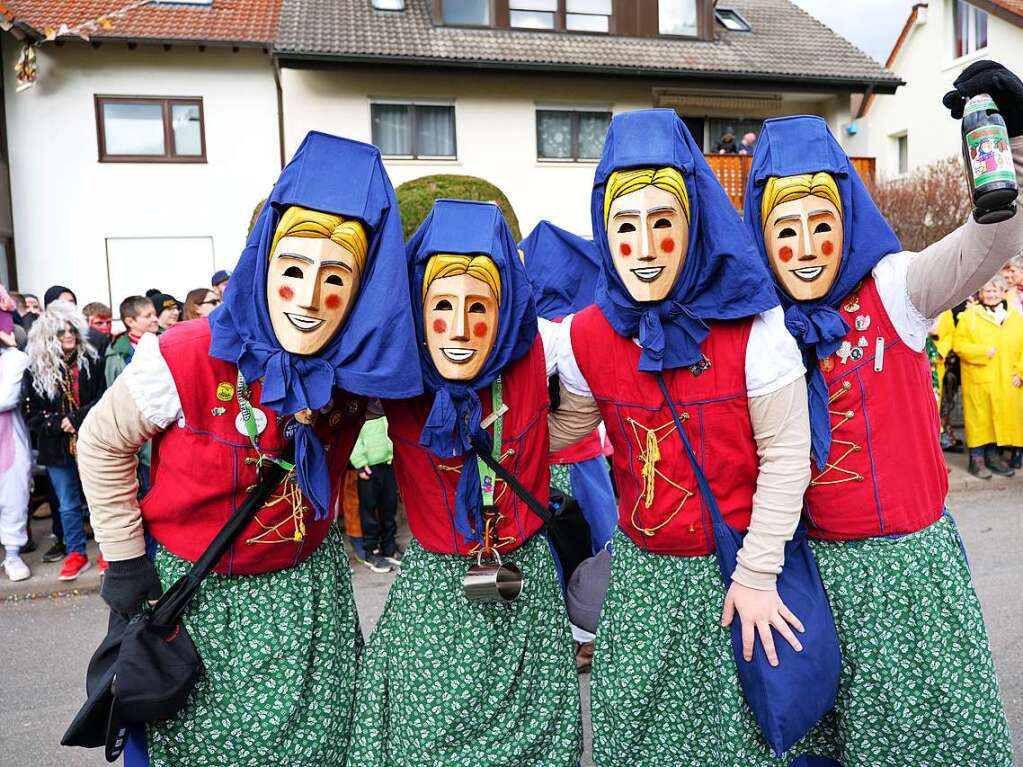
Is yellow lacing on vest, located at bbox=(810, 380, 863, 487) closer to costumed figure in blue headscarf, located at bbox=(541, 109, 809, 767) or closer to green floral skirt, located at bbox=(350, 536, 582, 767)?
costumed figure in blue headscarf, located at bbox=(541, 109, 809, 767)

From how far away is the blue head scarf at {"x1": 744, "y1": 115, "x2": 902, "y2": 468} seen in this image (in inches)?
87.9

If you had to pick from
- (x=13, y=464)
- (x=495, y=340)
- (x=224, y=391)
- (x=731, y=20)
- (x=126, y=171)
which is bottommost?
(x=13, y=464)

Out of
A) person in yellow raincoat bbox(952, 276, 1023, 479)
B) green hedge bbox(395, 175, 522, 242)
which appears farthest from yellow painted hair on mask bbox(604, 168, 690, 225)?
person in yellow raincoat bbox(952, 276, 1023, 479)

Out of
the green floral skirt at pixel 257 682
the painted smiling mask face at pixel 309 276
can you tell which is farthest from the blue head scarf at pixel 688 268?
the green floral skirt at pixel 257 682

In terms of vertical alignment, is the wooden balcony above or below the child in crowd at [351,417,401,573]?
above

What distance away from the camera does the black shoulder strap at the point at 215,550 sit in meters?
2.10

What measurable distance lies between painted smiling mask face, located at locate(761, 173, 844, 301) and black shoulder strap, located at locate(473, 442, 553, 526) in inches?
37.4

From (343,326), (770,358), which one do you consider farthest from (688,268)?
(343,326)

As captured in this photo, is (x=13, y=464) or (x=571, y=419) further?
(x=13, y=464)

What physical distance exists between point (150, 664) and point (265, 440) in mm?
623

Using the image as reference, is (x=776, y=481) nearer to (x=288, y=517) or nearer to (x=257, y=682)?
(x=288, y=517)

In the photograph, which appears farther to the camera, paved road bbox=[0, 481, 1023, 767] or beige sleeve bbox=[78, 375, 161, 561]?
paved road bbox=[0, 481, 1023, 767]

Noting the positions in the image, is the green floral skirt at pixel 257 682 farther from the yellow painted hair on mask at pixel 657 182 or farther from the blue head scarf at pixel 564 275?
the blue head scarf at pixel 564 275

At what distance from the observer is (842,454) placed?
2264 mm
